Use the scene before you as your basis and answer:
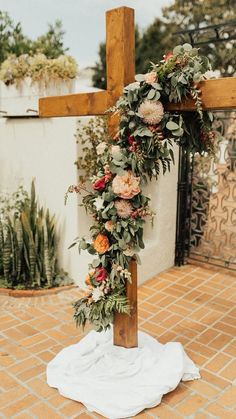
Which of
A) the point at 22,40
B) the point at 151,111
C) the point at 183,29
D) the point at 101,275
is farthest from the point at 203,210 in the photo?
the point at 183,29

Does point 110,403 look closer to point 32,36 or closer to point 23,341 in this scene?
point 23,341

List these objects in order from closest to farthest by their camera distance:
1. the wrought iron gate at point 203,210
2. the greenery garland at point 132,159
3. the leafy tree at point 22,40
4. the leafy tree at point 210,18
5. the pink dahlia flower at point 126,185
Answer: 1. the greenery garland at point 132,159
2. the pink dahlia flower at point 126,185
3. the wrought iron gate at point 203,210
4. the leafy tree at point 22,40
5. the leafy tree at point 210,18

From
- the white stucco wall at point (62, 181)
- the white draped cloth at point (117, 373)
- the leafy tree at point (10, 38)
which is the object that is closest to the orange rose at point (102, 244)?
the white draped cloth at point (117, 373)

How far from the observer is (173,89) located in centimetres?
218

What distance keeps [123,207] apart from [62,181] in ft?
5.79

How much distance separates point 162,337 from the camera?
321 centimetres

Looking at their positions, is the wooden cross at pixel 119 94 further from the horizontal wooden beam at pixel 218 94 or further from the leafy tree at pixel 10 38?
the leafy tree at pixel 10 38

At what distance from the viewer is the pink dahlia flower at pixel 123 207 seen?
2.39 metres

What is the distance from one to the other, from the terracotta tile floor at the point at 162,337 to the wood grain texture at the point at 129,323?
45 centimetres

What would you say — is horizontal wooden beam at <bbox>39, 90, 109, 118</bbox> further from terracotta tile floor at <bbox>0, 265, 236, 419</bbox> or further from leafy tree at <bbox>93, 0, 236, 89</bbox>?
leafy tree at <bbox>93, 0, 236, 89</bbox>

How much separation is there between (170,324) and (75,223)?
→ 1.36 meters

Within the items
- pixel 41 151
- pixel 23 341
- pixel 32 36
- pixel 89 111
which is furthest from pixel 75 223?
pixel 32 36

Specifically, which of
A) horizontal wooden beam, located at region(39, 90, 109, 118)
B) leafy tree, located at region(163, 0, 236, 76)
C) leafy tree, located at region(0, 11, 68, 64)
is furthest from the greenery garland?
leafy tree, located at region(163, 0, 236, 76)

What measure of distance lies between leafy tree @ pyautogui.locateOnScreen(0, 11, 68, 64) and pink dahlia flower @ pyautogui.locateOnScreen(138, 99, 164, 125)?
4345 mm
